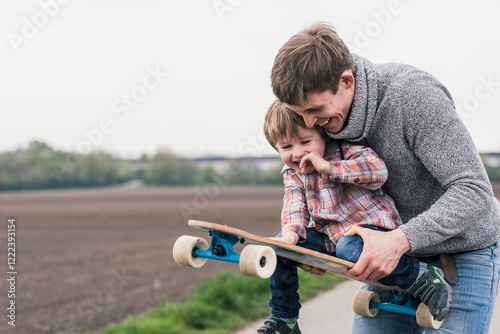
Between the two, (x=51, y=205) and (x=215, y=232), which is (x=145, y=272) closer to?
(x=215, y=232)

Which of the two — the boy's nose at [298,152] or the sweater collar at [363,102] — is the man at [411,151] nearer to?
the sweater collar at [363,102]

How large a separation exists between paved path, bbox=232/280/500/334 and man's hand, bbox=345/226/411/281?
3.17 meters

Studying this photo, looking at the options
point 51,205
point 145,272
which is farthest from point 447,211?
point 51,205

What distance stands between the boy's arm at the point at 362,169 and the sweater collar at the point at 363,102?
0.08 meters

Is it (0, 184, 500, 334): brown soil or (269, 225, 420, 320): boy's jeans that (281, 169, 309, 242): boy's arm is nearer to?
(269, 225, 420, 320): boy's jeans

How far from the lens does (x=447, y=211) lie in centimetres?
172

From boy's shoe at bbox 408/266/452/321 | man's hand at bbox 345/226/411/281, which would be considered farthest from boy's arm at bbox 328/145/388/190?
boy's shoe at bbox 408/266/452/321

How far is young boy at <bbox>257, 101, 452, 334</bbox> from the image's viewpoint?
1890 mm

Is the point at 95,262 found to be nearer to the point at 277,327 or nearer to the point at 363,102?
the point at 277,327

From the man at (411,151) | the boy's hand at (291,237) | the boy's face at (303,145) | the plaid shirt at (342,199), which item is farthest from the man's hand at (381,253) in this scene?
the boy's face at (303,145)

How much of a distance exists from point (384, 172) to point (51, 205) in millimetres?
35114

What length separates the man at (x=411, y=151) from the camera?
1737mm

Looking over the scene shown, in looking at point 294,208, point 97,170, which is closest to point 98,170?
point 97,170

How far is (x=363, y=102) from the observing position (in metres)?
1.87
